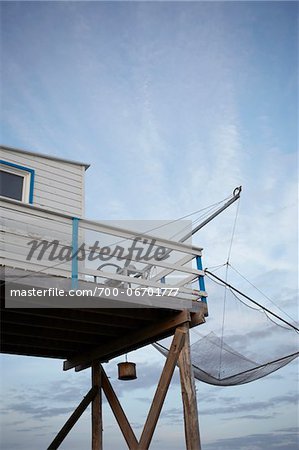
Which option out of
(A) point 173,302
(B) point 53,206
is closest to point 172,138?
(B) point 53,206

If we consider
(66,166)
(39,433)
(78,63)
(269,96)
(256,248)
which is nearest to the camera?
(66,166)

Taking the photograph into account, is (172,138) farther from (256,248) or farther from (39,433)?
(39,433)

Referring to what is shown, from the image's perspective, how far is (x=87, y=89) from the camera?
37.3ft

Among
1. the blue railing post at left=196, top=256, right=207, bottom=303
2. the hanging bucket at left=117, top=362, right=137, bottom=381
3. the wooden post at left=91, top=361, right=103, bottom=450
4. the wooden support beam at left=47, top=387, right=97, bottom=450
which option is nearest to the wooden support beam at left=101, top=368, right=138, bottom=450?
the wooden post at left=91, top=361, right=103, bottom=450

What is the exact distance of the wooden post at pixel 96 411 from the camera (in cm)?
827

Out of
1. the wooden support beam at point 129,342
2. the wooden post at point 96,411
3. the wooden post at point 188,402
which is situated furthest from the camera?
the wooden post at point 96,411

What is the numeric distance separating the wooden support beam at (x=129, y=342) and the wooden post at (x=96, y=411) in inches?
8.7

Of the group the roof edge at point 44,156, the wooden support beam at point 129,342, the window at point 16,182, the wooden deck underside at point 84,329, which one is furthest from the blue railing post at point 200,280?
the roof edge at point 44,156

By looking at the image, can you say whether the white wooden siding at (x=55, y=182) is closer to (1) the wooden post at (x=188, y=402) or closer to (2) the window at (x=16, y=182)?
(2) the window at (x=16, y=182)

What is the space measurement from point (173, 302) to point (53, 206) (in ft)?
10.6

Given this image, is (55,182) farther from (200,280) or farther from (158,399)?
(158,399)

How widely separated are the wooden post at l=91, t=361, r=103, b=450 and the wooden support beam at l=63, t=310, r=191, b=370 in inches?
8.7

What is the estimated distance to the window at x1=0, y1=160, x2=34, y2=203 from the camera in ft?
27.6

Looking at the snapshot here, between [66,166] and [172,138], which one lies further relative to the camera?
[172,138]
